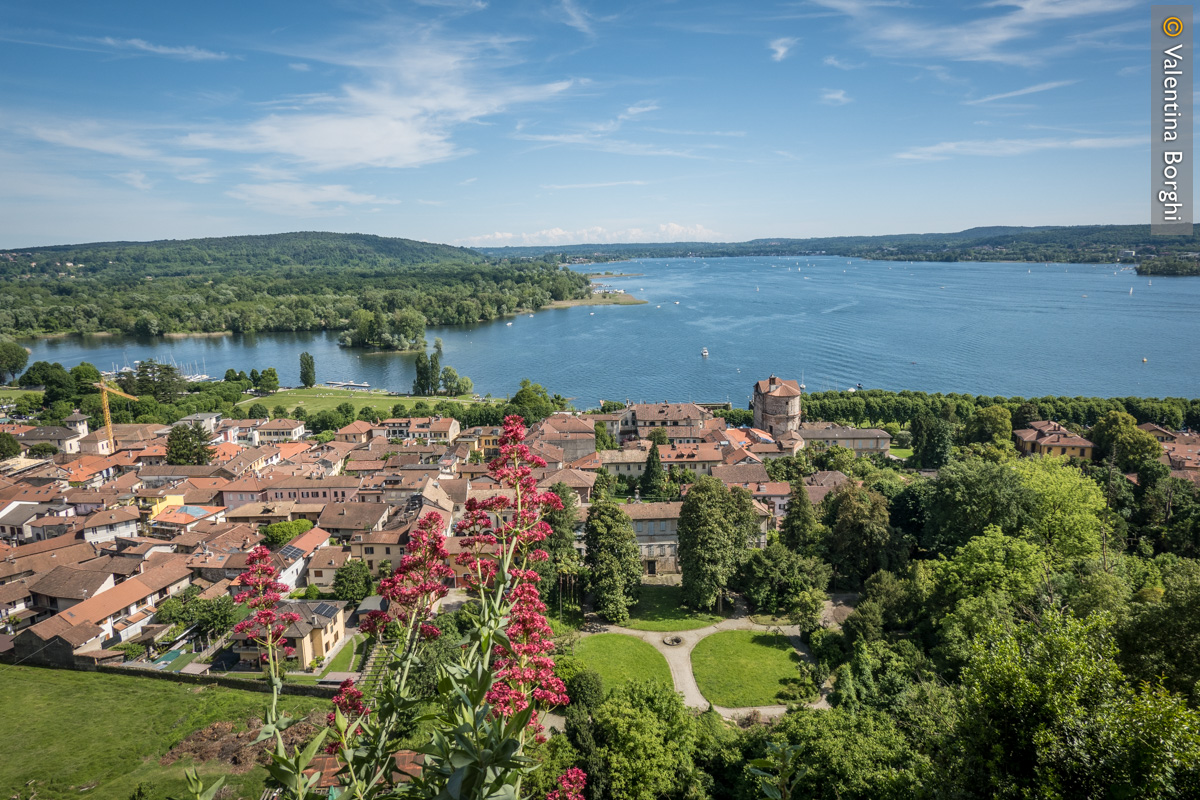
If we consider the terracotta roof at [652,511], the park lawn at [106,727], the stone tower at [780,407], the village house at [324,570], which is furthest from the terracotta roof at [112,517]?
the stone tower at [780,407]

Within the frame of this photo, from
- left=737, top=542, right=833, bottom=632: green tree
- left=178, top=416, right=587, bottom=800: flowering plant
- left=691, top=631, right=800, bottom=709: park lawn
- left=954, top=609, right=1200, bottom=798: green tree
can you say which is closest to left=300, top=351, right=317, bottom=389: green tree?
left=737, top=542, right=833, bottom=632: green tree

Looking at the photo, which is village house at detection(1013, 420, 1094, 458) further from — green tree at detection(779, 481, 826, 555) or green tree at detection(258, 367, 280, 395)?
green tree at detection(258, 367, 280, 395)

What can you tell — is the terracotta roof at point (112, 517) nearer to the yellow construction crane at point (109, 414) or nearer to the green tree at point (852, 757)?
the yellow construction crane at point (109, 414)

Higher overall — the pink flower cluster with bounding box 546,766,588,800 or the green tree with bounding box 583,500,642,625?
the pink flower cluster with bounding box 546,766,588,800

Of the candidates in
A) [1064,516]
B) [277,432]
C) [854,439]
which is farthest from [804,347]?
[1064,516]

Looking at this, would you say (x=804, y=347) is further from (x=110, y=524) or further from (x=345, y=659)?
(x=110, y=524)

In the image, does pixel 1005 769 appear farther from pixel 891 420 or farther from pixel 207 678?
pixel 891 420

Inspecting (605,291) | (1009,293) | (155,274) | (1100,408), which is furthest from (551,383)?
(155,274)
